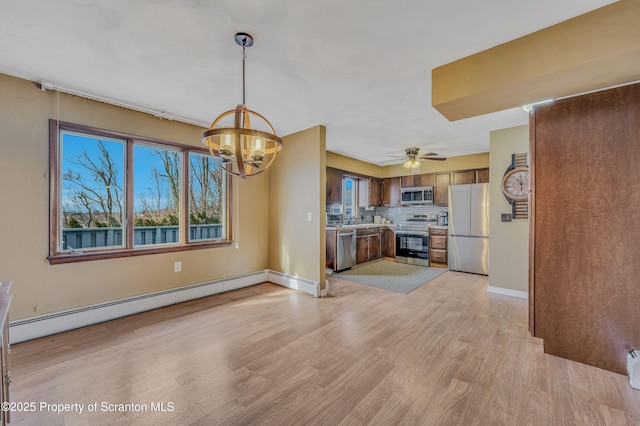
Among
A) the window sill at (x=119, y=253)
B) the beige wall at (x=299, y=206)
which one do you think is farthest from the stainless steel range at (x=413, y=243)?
the window sill at (x=119, y=253)

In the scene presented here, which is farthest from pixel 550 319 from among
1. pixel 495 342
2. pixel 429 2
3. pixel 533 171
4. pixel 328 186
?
pixel 328 186

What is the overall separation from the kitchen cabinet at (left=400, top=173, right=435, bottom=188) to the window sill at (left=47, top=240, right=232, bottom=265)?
476 cm

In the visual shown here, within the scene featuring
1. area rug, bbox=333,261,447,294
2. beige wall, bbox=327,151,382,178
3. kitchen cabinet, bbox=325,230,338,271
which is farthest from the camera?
beige wall, bbox=327,151,382,178

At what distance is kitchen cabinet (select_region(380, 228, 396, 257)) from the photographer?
6738 millimetres

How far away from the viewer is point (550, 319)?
7.70ft

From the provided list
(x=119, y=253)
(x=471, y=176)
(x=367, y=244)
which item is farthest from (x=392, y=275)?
(x=119, y=253)

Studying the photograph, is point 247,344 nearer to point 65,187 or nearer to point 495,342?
point 495,342

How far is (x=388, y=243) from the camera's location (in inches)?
268

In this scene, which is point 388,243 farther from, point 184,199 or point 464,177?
point 184,199

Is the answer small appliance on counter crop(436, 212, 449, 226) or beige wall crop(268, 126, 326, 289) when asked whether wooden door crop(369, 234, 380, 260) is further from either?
beige wall crop(268, 126, 326, 289)

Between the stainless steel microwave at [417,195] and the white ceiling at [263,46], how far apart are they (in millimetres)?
3214

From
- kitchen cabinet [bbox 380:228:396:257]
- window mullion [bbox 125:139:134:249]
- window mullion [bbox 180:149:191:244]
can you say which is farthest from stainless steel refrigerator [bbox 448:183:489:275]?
window mullion [bbox 125:139:134:249]

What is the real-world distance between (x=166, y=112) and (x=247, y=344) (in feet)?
9.54

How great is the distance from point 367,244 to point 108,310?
4702 mm
